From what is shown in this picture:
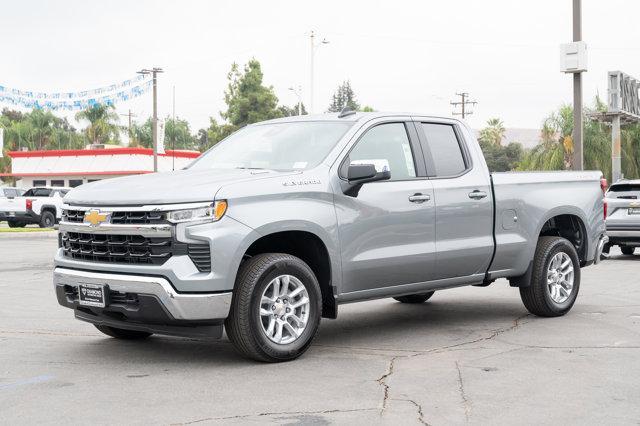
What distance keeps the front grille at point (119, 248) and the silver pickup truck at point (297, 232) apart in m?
0.01

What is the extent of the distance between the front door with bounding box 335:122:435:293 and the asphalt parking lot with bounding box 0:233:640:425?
0.63 metres

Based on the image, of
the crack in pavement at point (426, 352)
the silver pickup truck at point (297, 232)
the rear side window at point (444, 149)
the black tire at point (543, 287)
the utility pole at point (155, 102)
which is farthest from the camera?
the utility pole at point (155, 102)

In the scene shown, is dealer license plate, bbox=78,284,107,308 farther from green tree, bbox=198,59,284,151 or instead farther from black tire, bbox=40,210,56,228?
green tree, bbox=198,59,284,151

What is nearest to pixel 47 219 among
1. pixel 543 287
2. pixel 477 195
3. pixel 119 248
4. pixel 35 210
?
pixel 35 210

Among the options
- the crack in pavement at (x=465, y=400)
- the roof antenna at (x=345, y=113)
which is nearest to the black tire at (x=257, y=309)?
the crack in pavement at (x=465, y=400)

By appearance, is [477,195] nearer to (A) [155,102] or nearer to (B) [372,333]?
(B) [372,333]

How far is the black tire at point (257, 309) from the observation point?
6.70 metres

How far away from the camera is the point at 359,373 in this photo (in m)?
6.61

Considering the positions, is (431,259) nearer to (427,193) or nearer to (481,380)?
(427,193)

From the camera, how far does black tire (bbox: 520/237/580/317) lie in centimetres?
930

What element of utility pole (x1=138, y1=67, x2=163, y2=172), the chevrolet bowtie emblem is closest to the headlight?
the chevrolet bowtie emblem

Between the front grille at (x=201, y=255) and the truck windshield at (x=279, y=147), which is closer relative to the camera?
the front grille at (x=201, y=255)

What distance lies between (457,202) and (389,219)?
3.09 feet

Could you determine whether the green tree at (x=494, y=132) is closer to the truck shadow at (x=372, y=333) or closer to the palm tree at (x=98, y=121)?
the palm tree at (x=98, y=121)
